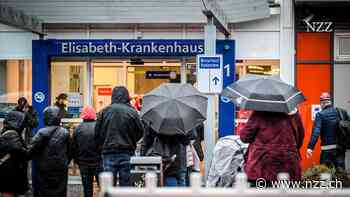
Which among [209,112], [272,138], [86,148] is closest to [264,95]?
[272,138]

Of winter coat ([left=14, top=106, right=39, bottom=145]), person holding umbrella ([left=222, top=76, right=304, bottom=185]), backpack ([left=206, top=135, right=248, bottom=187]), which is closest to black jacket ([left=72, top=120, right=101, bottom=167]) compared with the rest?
backpack ([left=206, top=135, right=248, bottom=187])

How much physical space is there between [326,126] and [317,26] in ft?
9.29

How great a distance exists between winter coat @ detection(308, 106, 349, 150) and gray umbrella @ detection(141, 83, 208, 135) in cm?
368

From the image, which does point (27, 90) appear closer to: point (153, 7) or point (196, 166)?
point (153, 7)

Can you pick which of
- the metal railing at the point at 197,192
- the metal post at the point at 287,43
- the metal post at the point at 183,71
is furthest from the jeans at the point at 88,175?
the metal railing at the point at 197,192

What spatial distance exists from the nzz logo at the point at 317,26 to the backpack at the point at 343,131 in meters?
2.58

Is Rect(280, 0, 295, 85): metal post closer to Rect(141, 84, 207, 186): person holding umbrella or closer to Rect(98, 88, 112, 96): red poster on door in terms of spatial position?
Rect(98, 88, 112, 96): red poster on door

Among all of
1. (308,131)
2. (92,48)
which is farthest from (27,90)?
(308,131)

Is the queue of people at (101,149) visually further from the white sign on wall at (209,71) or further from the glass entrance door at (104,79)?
the glass entrance door at (104,79)

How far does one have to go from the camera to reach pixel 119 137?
895cm

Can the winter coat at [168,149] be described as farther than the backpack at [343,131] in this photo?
No

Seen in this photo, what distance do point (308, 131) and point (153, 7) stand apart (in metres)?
4.23

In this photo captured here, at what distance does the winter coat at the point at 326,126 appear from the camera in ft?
42.1

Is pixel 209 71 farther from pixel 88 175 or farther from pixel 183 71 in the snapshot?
pixel 183 71
